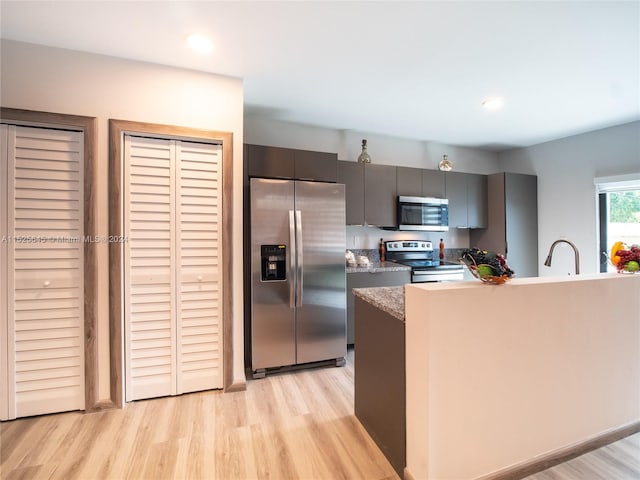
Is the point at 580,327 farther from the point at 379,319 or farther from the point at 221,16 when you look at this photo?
the point at 221,16

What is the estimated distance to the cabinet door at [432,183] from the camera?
379 cm

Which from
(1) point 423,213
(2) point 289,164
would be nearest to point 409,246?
(1) point 423,213

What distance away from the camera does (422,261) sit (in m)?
3.89

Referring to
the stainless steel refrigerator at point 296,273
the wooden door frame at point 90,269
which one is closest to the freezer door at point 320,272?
the stainless steel refrigerator at point 296,273

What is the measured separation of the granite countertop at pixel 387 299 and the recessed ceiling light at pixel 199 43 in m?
1.91

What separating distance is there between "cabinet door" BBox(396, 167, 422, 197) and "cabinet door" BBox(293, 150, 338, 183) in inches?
42.3

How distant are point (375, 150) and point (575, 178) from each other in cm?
250

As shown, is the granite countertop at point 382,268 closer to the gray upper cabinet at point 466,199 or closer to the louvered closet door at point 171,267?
the gray upper cabinet at point 466,199

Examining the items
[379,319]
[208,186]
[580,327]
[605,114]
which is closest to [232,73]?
[208,186]

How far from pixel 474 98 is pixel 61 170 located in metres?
3.39

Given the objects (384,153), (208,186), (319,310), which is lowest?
(319,310)

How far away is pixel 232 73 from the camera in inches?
90.7

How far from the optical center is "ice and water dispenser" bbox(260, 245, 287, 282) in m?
2.61

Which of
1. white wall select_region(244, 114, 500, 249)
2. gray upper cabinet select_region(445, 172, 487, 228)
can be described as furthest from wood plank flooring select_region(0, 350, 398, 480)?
gray upper cabinet select_region(445, 172, 487, 228)
